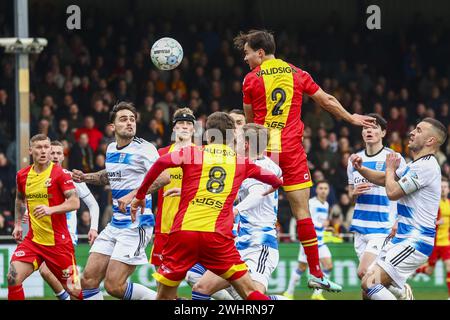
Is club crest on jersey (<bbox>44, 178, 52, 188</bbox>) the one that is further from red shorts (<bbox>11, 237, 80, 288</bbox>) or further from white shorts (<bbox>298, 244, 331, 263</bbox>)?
white shorts (<bbox>298, 244, 331, 263</bbox>)

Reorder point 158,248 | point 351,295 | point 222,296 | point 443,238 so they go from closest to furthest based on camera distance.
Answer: point 222,296 < point 158,248 < point 443,238 < point 351,295

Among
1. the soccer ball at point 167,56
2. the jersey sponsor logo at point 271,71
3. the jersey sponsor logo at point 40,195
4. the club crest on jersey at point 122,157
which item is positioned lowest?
the jersey sponsor logo at point 40,195

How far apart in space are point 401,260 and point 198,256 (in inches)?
90.1

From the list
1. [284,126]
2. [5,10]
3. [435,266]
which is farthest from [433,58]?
[284,126]

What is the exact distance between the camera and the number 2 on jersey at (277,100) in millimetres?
10648

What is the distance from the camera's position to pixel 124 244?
37.9ft

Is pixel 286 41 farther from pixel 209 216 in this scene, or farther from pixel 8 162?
pixel 209 216

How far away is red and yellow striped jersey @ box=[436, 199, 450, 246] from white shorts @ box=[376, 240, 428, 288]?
7073 mm

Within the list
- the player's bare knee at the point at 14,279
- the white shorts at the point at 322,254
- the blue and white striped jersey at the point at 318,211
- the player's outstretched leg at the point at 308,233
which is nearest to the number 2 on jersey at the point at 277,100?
the player's outstretched leg at the point at 308,233

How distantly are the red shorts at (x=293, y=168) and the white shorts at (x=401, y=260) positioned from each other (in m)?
1.14

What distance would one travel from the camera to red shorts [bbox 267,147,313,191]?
420 inches

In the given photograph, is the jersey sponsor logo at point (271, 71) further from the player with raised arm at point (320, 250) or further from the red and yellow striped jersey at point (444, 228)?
the red and yellow striped jersey at point (444, 228)

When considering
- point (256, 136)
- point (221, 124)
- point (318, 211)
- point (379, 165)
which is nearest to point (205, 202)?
point (221, 124)

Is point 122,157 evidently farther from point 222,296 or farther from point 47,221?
point 222,296
